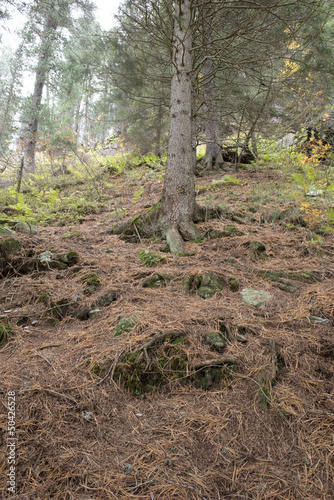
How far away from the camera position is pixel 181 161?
4402 millimetres

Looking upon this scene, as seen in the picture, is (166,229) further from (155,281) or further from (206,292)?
(206,292)

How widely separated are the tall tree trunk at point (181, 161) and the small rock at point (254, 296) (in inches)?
69.5

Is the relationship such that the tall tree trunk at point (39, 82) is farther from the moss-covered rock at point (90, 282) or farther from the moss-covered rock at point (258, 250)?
the moss-covered rock at point (258, 250)

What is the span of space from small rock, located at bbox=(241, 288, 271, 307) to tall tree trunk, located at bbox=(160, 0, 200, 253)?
177cm

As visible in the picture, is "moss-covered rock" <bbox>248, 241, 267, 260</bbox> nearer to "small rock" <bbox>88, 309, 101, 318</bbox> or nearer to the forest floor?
the forest floor

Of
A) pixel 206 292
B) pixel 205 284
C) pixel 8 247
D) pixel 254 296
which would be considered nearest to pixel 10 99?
pixel 8 247

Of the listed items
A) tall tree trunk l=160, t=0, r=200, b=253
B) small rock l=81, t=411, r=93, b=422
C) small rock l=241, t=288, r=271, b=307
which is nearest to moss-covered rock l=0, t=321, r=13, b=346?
small rock l=81, t=411, r=93, b=422

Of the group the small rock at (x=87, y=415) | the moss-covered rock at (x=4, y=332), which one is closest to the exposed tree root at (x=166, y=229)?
the moss-covered rock at (x=4, y=332)

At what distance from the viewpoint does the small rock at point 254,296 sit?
259 cm

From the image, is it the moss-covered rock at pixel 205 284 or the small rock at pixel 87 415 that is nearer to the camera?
the small rock at pixel 87 415

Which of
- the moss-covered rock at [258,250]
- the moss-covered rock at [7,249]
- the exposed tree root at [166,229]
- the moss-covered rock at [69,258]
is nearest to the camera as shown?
the moss-covered rock at [7,249]

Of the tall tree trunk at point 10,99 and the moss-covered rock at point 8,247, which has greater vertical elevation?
the tall tree trunk at point 10,99

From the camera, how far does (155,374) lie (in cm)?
184

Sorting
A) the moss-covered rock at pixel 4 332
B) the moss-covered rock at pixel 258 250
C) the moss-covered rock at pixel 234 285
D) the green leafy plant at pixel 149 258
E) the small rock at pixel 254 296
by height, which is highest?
the moss-covered rock at pixel 258 250
